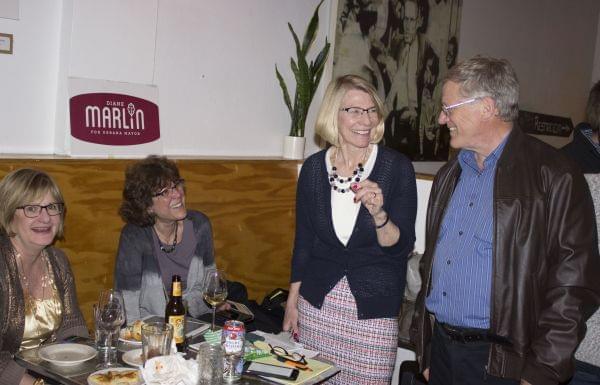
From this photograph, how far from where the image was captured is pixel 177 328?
89.4 inches

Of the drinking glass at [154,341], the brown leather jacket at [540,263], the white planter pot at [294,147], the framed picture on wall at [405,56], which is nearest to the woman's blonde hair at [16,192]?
the drinking glass at [154,341]

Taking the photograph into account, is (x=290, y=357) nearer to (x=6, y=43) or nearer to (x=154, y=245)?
(x=154, y=245)

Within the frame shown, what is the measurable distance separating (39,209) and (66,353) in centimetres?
63

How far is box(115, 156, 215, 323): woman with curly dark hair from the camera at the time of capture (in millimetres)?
3021

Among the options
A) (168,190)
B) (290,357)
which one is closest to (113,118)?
(168,190)

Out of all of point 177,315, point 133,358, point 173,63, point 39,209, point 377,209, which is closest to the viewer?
point 133,358

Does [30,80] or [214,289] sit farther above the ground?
[30,80]

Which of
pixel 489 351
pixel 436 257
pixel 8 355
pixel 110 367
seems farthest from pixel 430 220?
pixel 8 355

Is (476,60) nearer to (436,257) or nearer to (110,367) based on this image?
(436,257)

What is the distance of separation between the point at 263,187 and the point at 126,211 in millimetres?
1426

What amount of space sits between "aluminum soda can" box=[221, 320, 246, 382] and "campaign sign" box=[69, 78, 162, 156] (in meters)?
1.79

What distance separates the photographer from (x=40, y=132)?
136 inches

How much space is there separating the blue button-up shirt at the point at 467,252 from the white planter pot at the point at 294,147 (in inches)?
91.3

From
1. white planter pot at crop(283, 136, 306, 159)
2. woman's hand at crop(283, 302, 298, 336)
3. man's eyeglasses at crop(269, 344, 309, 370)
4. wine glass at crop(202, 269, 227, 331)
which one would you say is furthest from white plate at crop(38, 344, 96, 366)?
white planter pot at crop(283, 136, 306, 159)
